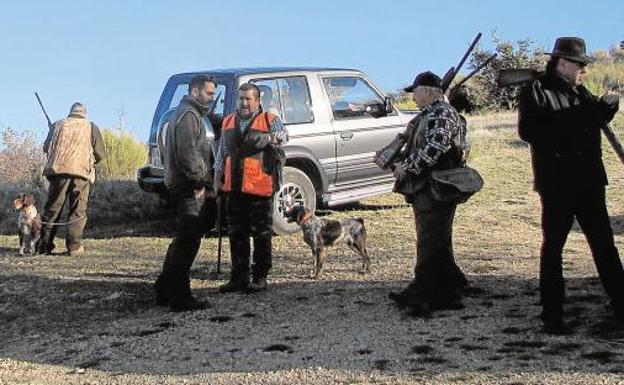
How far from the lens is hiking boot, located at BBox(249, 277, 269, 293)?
26.8 ft

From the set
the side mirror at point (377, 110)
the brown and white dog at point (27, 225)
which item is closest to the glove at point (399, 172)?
the side mirror at point (377, 110)

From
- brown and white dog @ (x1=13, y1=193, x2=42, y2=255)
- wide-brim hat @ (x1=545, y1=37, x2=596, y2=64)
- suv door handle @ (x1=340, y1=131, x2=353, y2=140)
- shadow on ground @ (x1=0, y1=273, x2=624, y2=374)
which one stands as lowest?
shadow on ground @ (x1=0, y1=273, x2=624, y2=374)

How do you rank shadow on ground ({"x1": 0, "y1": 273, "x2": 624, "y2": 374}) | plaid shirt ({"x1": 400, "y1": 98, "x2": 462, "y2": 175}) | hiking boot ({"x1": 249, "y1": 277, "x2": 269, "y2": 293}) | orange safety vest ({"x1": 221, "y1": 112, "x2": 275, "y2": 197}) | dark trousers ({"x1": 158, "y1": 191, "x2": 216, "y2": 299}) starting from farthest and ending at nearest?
hiking boot ({"x1": 249, "y1": 277, "x2": 269, "y2": 293}), orange safety vest ({"x1": 221, "y1": 112, "x2": 275, "y2": 197}), dark trousers ({"x1": 158, "y1": 191, "x2": 216, "y2": 299}), plaid shirt ({"x1": 400, "y1": 98, "x2": 462, "y2": 175}), shadow on ground ({"x1": 0, "y1": 273, "x2": 624, "y2": 374})

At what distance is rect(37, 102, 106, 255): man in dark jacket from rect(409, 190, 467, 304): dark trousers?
5.65 meters

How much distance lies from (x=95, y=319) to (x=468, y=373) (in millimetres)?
3665

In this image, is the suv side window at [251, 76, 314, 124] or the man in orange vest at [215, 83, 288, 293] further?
the suv side window at [251, 76, 314, 124]

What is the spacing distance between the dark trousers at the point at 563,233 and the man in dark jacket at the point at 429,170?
861 mm

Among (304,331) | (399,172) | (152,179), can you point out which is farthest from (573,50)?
(152,179)

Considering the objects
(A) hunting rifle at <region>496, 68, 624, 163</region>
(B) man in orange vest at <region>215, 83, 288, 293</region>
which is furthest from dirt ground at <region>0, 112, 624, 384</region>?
(A) hunting rifle at <region>496, 68, 624, 163</region>

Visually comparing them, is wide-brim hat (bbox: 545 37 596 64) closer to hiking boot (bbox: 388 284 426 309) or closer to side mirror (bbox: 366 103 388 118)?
hiking boot (bbox: 388 284 426 309)

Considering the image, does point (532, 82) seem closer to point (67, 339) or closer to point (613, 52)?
point (67, 339)

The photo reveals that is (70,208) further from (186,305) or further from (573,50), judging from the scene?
(573,50)

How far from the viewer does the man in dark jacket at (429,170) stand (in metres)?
6.59

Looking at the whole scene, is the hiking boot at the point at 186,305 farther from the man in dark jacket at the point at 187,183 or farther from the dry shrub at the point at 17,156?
the dry shrub at the point at 17,156
